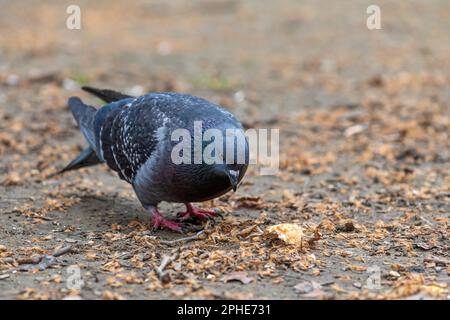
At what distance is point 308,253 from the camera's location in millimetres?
4887

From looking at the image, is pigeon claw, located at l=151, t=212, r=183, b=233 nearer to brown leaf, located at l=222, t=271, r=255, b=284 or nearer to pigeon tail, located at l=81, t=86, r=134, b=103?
brown leaf, located at l=222, t=271, r=255, b=284

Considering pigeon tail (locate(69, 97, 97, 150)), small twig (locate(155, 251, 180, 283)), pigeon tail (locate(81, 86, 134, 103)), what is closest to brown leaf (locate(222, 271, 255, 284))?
small twig (locate(155, 251, 180, 283))

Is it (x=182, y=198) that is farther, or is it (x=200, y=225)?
(x=200, y=225)

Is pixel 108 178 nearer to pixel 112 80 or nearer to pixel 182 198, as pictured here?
pixel 182 198

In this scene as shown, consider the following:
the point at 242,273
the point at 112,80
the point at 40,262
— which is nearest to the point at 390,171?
the point at 242,273

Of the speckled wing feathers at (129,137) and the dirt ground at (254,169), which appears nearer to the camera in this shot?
A: the dirt ground at (254,169)

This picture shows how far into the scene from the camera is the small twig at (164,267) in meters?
4.35

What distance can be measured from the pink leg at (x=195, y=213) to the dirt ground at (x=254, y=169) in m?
0.14

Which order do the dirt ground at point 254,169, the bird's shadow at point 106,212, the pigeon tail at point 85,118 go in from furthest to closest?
the pigeon tail at point 85,118
the bird's shadow at point 106,212
the dirt ground at point 254,169

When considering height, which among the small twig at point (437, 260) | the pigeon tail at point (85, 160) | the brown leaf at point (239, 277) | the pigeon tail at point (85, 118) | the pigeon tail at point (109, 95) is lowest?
the small twig at point (437, 260)

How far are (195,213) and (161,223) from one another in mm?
346

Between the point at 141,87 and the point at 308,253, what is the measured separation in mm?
5744

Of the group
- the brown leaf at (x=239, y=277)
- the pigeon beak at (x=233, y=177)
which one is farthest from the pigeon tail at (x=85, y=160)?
the brown leaf at (x=239, y=277)

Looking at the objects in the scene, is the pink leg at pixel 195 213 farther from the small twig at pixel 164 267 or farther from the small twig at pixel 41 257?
the small twig at pixel 41 257
